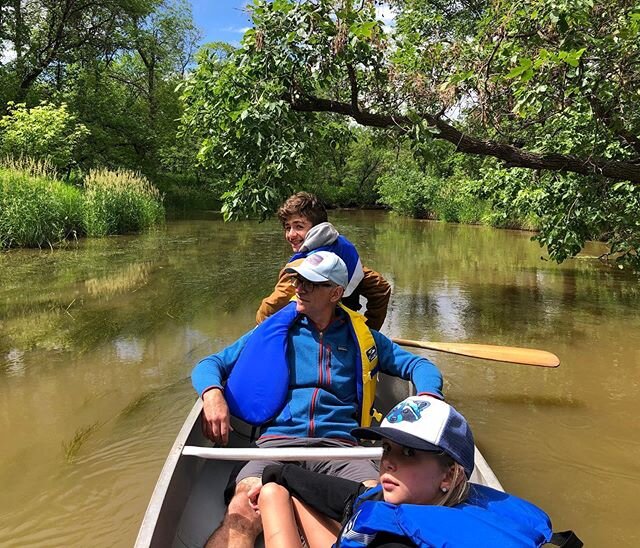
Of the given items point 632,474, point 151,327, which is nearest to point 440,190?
point 151,327

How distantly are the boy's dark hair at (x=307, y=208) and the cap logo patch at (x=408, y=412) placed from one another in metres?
2.07

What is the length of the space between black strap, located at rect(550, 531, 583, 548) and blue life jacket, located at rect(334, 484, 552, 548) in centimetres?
8

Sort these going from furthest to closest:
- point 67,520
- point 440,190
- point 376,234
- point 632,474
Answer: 1. point 440,190
2. point 376,234
3. point 632,474
4. point 67,520

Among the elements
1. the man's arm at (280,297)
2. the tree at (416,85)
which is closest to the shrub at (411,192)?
the tree at (416,85)

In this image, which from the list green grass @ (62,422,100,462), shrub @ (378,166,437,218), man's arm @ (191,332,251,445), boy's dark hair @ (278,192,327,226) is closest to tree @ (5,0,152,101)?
shrub @ (378,166,437,218)

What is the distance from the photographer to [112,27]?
24.6 m

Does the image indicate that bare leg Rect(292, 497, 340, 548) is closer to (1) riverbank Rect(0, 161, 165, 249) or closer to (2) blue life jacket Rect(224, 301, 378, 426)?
(2) blue life jacket Rect(224, 301, 378, 426)

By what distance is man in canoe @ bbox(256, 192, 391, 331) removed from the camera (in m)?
3.18

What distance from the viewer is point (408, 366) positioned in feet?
8.66

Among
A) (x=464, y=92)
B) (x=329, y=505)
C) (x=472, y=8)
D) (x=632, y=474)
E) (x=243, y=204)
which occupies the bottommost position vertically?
(x=632, y=474)

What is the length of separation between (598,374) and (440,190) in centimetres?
2474

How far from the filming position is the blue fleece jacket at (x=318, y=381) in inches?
94.3

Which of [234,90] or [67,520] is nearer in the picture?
[67,520]

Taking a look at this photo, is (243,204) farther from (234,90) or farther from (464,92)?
(464,92)
